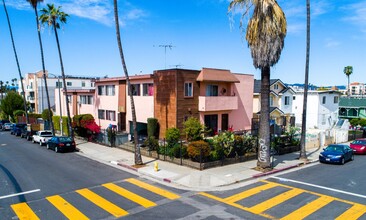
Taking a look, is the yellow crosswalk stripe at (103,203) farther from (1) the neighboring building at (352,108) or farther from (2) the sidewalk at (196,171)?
(1) the neighboring building at (352,108)

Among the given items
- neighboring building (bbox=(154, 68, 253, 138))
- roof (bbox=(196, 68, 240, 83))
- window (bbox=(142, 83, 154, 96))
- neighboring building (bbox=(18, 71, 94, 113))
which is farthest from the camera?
neighboring building (bbox=(18, 71, 94, 113))

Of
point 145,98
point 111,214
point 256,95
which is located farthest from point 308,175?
point 256,95

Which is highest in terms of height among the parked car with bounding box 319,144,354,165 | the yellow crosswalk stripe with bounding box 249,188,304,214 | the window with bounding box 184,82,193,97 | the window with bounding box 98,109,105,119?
the window with bounding box 184,82,193,97

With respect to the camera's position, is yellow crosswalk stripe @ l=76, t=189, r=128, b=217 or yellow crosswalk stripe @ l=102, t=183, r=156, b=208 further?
yellow crosswalk stripe @ l=102, t=183, r=156, b=208

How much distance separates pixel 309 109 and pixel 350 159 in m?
25.4

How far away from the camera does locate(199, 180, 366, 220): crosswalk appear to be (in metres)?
10.6

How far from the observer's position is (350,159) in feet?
72.6

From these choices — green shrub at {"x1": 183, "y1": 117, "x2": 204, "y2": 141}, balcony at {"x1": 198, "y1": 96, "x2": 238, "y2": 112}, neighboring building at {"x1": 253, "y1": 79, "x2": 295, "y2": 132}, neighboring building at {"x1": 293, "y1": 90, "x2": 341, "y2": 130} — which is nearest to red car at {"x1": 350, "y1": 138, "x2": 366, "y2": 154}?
balcony at {"x1": 198, "y1": 96, "x2": 238, "y2": 112}

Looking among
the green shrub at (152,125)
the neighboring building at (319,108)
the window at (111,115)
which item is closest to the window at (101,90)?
the window at (111,115)

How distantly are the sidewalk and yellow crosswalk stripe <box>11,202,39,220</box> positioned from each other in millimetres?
6812

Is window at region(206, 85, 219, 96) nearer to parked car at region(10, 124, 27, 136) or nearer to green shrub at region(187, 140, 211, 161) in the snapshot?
green shrub at region(187, 140, 211, 161)

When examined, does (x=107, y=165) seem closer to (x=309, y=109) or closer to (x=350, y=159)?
(x=350, y=159)

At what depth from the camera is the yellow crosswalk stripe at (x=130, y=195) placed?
38.6ft

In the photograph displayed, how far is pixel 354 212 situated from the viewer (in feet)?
35.9
